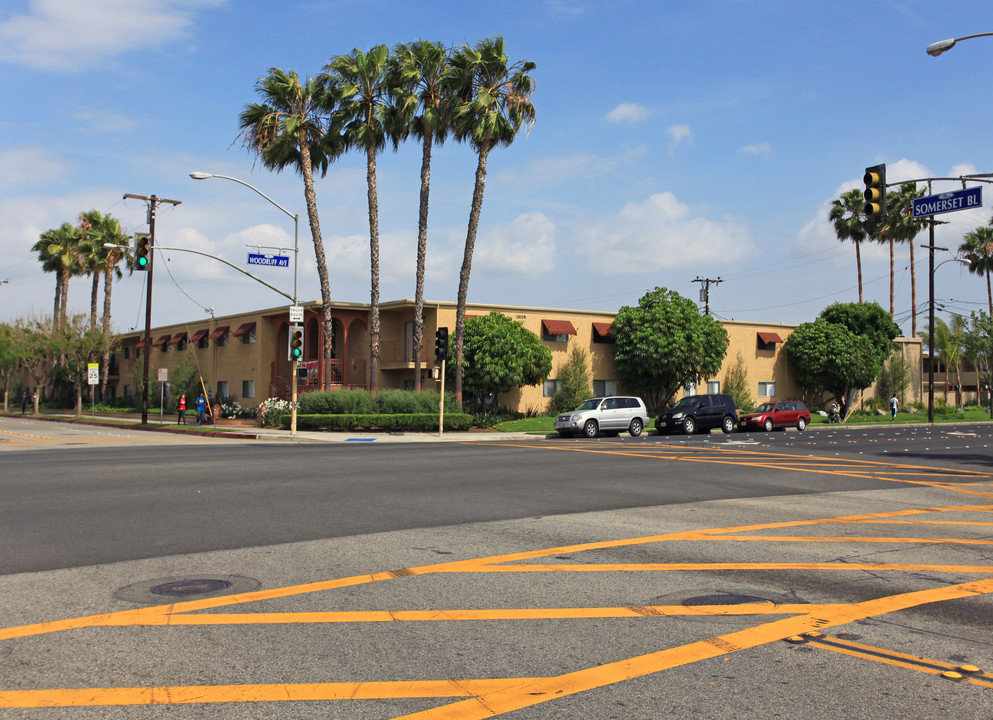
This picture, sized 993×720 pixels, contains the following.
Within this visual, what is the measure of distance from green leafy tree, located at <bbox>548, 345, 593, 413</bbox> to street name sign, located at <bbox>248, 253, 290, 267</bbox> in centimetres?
1792

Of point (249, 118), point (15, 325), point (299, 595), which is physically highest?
point (249, 118)

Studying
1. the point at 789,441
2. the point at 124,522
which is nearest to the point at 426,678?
the point at 124,522

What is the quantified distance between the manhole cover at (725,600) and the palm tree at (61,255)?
6017 cm

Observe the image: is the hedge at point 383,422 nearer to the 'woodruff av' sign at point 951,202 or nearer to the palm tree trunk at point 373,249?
the palm tree trunk at point 373,249

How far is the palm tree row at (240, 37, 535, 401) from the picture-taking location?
38875mm

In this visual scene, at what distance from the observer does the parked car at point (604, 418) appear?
114 feet

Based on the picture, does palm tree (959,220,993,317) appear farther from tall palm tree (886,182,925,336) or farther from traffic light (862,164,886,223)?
traffic light (862,164,886,223)

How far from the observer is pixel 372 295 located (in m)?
40.4

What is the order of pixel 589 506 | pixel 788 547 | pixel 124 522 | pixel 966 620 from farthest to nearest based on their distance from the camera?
pixel 589 506 → pixel 124 522 → pixel 788 547 → pixel 966 620

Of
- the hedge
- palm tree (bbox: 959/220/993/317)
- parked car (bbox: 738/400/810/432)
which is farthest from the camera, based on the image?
palm tree (bbox: 959/220/993/317)

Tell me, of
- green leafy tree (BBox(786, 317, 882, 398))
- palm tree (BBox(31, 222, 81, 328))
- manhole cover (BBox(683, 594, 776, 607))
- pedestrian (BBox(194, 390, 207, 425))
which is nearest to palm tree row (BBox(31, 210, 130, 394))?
palm tree (BBox(31, 222, 81, 328))

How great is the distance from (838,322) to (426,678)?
54131 mm

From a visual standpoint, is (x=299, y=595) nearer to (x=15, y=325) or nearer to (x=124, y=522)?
(x=124, y=522)

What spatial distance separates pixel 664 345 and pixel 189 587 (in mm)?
38862
